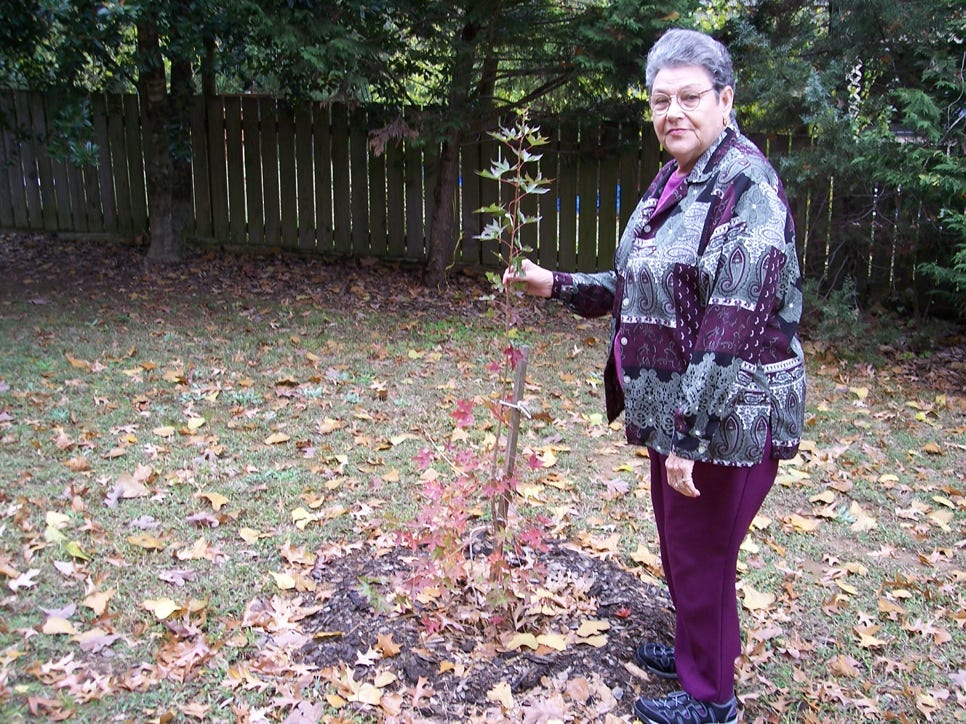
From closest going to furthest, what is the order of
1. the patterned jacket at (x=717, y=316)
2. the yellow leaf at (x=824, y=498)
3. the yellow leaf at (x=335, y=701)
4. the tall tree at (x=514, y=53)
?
the patterned jacket at (x=717, y=316)
the yellow leaf at (x=335, y=701)
the yellow leaf at (x=824, y=498)
the tall tree at (x=514, y=53)

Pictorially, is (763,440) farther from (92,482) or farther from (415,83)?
(415,83)

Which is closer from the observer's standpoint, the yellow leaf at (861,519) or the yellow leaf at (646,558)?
the yellow leaf at (646,558)

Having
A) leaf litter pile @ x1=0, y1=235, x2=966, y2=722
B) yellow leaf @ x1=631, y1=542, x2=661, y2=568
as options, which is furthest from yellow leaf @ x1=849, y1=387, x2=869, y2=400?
yellow leaf @ x1=631, y1=542, x2=661, y2=568

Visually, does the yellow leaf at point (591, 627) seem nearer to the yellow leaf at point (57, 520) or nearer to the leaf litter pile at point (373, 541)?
the leaf litter pile at point (373, 541)

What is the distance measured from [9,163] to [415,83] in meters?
4.22

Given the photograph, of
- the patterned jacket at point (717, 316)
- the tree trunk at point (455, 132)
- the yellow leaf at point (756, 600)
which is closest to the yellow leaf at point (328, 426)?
the yellow leaf at point (756, 600)

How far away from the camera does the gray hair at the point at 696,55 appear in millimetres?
2361

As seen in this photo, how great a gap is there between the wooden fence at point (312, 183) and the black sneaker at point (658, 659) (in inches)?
249

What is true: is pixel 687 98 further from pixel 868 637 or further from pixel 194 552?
pixel 194 552

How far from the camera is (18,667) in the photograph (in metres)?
2.94

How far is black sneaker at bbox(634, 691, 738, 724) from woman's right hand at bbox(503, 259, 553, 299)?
132cm

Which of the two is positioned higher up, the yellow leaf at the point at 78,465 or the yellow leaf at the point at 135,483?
the yellow leaf at the point at 78,465

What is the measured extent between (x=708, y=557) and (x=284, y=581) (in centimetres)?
176

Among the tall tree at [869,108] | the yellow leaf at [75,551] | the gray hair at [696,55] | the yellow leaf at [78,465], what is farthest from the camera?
the tall tree at [869,108]
